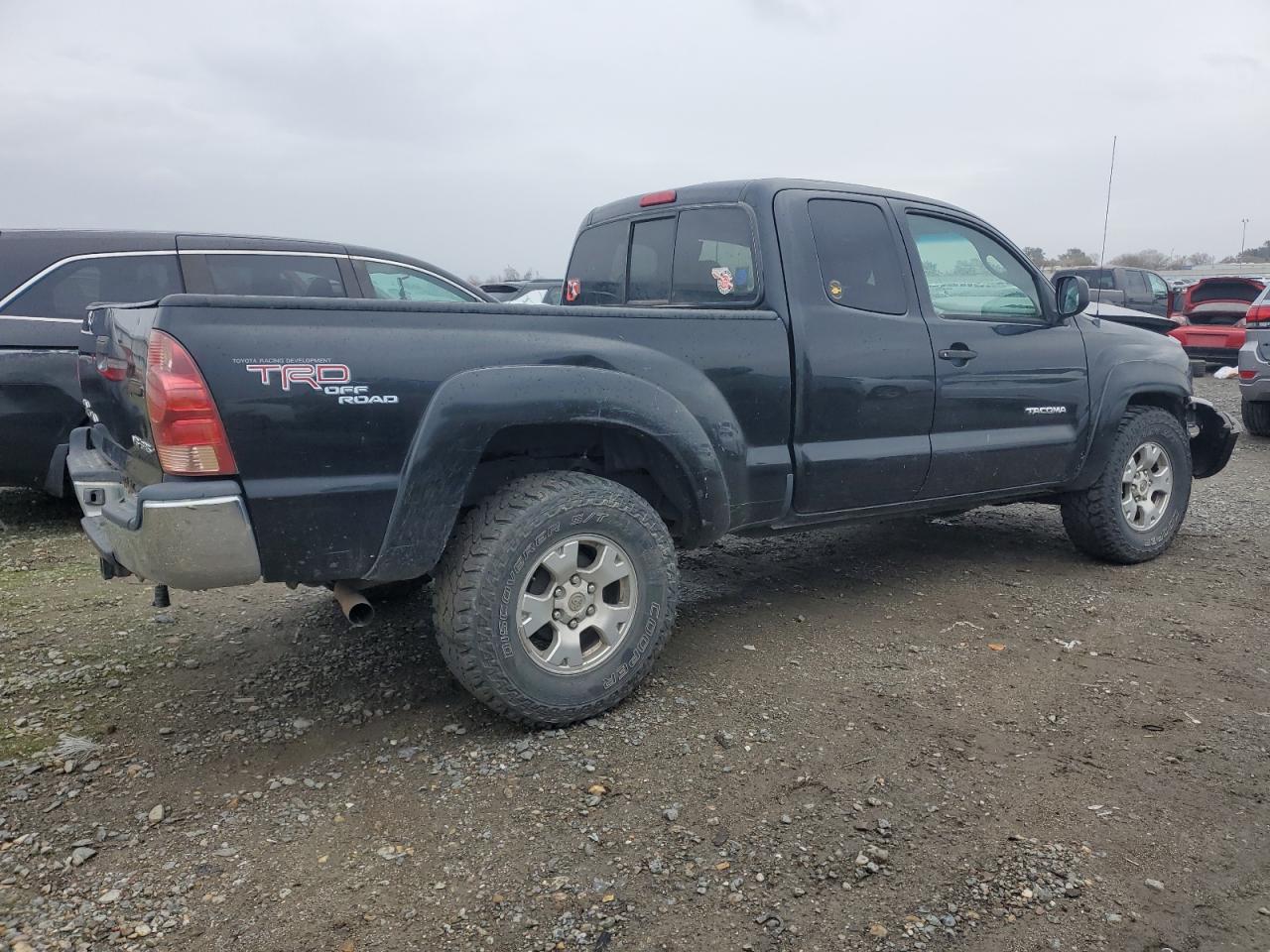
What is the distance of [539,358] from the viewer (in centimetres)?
305

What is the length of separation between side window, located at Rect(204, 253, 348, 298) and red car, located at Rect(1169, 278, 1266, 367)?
12.5 metres

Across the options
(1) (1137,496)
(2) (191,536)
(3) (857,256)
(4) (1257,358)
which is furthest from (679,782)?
(4) (1257,358)

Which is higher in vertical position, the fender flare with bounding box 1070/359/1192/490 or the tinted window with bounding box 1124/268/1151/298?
the tinted window with bounding box 1124/268/1151/298

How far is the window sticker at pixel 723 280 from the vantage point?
390 centimetres

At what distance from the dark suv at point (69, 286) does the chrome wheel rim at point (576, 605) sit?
8.25ft

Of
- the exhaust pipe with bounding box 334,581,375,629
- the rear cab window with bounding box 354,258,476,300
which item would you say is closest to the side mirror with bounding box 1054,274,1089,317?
the exhaust pipe with bounding box 334,581,375,629

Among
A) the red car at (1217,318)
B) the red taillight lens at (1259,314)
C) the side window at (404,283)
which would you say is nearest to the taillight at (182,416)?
the side window at (404,283)

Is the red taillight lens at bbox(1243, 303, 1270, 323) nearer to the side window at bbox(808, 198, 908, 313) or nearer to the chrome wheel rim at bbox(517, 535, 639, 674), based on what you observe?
the side window at bbox(808, 198, 908, 313)

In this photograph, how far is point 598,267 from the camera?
4.70 metres

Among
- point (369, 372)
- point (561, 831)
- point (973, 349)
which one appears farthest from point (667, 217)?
point (561, 831)

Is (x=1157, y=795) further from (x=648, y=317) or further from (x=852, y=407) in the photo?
(x=648, y=317)

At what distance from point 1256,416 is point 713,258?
7.82 m

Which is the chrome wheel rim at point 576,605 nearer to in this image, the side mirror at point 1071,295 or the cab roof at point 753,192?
the cab roof at point 753,192

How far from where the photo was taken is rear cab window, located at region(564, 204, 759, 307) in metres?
3.89
